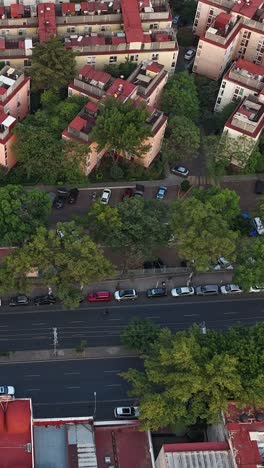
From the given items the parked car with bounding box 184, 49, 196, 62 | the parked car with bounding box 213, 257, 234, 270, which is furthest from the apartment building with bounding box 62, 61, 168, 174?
the parked car with bounding box 213, 257, 234, 270

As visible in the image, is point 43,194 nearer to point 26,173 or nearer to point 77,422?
point 26,173

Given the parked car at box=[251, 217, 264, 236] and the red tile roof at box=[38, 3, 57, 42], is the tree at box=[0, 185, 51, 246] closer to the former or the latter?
the red tile roof at box=[38, 3, 57, 42]

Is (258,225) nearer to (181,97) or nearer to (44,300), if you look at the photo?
(181,97)

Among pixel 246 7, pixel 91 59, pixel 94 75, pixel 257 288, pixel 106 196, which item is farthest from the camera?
pixel 246 7

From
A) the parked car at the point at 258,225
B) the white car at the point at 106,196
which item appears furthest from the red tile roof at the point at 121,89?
the parked car at the point at 258,225

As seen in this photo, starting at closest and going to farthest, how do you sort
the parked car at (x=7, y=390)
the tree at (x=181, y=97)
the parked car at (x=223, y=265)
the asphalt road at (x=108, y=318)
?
the parked car at (x=7, y=390) → the asphalt road at (x=108, y=318) → the parked car at (x=223, y=265) → the tree at (x=181, y=97)

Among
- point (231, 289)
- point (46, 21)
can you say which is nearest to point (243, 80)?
point (46, 21)

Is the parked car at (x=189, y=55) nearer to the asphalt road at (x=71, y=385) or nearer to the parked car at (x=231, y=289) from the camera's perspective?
the parked car at (x=231, y=289)
